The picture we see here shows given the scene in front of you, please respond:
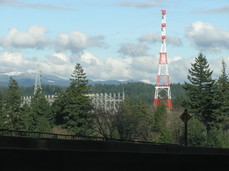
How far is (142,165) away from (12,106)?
8792 cm

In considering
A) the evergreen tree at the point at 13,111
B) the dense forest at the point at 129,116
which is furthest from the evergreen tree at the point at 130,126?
the evergreen tree at the point at 13,111

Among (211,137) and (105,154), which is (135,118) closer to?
(211,137)

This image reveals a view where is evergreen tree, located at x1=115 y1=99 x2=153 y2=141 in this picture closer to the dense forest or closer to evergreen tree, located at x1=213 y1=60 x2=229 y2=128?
the dense forest

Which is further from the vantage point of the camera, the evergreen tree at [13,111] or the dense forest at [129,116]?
the evergreen tree at [13,111]

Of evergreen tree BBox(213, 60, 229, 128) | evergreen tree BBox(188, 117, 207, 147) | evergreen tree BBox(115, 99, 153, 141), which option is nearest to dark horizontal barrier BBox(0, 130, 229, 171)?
evergreen tree BBox(115, 99, 153, 141)

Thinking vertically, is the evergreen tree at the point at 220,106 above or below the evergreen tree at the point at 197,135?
above

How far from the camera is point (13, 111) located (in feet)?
358

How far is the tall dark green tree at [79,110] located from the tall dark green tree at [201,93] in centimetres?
1916

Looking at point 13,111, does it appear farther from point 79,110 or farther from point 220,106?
point 220,106

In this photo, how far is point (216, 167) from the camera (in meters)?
27.1

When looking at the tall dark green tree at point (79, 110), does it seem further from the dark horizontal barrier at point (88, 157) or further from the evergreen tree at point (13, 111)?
the dark horizontal barrier at point (88, 157)

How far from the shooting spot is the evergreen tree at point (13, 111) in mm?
104875

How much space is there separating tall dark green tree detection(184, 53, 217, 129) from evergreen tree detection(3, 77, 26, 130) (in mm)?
31392

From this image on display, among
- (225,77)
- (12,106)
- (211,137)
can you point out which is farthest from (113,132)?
(225,77)
